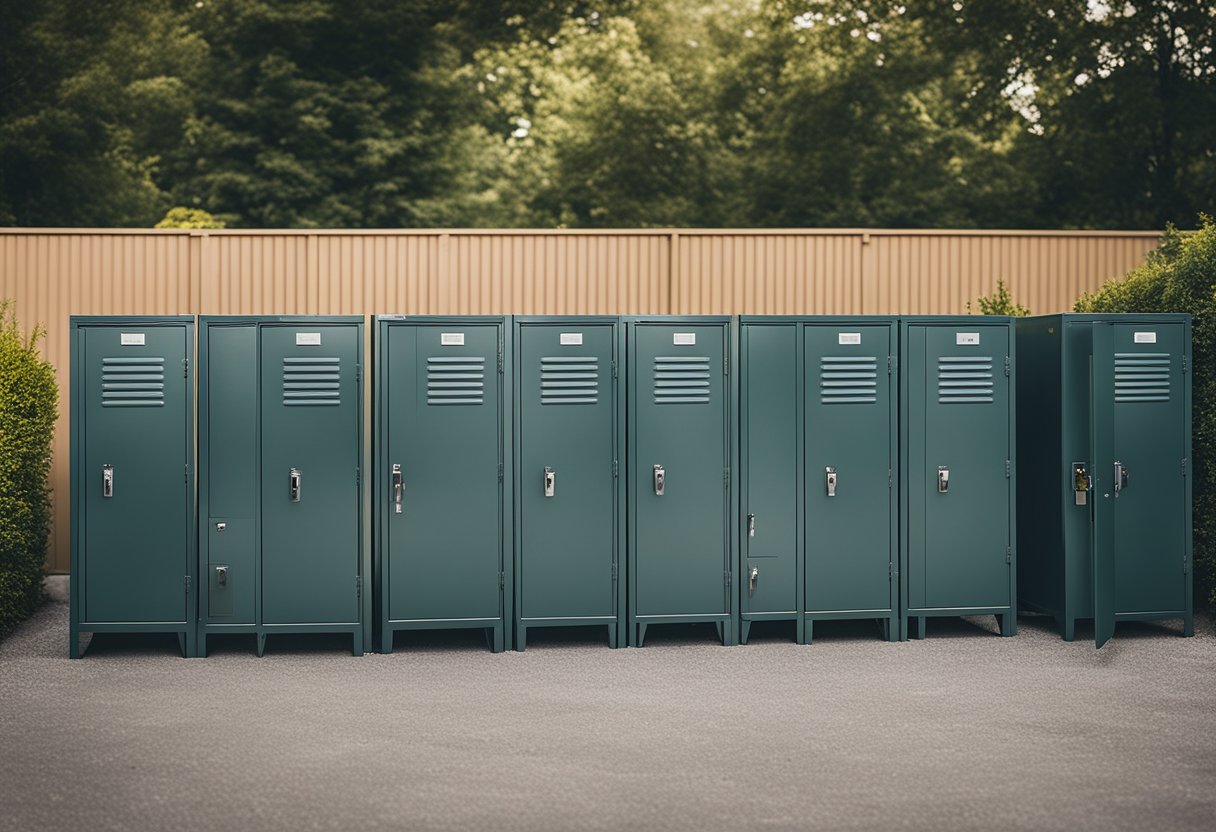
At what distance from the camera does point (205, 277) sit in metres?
11.7

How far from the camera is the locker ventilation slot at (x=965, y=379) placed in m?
8.80

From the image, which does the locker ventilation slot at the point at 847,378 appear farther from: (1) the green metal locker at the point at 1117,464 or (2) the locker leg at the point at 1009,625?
(2) the locker leg at the point at 1009,625

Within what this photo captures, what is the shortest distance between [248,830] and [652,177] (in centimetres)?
2170

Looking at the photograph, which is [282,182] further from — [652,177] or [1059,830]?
[1059,830]

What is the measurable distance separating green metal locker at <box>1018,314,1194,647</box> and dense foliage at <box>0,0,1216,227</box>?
1535 centimetres

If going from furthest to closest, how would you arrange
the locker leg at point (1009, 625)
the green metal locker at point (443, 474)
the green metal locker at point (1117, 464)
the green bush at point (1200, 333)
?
the green bush at point (1200, 333) → the locker leg at point (1009, 625) → the green metal locker at point (1117, 464) → the green metal locker at point (443, 474)

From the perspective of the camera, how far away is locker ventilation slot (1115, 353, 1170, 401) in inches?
346

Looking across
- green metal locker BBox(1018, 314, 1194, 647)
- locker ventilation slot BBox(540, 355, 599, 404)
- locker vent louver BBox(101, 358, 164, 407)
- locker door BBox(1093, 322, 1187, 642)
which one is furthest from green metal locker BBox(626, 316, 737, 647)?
locker vent louver BBox(101, 358, 164, 407)

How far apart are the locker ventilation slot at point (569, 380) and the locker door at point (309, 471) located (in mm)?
1227

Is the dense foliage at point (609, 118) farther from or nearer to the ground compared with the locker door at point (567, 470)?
farther from the ground

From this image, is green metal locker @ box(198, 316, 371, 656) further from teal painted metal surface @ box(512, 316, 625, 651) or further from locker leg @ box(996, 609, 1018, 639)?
locker leg @ box(996, 609, 1018, 639)

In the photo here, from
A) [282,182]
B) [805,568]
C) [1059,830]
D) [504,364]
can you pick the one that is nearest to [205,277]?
[504,364]

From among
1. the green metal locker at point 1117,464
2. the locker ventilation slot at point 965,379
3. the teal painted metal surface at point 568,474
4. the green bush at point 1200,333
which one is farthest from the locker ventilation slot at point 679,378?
the green bush at point 1200,333

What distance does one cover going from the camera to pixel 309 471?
8.31 meters
